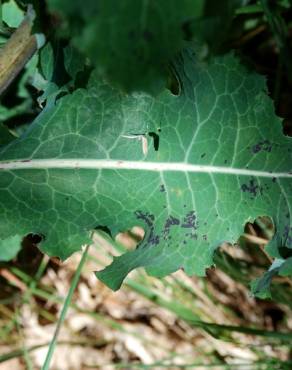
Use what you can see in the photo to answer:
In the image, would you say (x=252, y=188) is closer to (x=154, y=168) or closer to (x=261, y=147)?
(x=261, y=147)

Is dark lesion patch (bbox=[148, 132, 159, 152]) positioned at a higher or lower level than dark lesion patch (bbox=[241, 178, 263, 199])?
higher

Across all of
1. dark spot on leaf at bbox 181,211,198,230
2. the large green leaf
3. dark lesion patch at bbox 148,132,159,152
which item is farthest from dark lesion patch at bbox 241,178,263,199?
dark lesion patch at bbox 148,132,159,152

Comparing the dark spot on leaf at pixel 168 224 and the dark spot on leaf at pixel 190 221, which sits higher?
the dark spot on leaf at pixel 168 224

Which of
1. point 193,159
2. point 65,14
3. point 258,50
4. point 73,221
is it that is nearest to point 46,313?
point 73,221

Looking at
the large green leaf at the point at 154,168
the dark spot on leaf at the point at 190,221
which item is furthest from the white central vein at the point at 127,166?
the dark spot on leaf at the point at 190,221

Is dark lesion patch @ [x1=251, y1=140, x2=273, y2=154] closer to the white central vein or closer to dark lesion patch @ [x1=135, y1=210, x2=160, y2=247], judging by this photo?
the white central vein

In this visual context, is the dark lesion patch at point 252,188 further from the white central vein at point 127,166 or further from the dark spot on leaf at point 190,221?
the dark spot on leaf at point 190,221

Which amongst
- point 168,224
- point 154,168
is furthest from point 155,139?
point 168,224

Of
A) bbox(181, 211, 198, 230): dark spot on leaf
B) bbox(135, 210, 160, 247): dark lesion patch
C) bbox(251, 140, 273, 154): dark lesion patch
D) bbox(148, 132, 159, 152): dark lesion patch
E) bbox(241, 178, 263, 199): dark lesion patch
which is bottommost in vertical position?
bbox(241, 178, 263, 199): dark lesion patch
